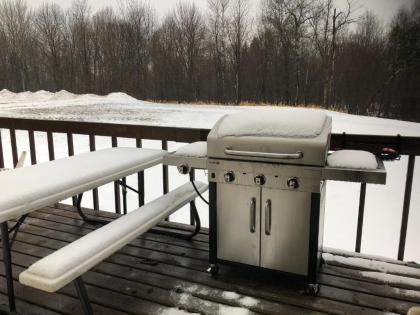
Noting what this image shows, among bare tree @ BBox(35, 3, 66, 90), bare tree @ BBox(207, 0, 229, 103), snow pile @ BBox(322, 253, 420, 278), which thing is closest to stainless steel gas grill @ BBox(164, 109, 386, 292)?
snow pile @ BBox(322, 253, 420, 278)

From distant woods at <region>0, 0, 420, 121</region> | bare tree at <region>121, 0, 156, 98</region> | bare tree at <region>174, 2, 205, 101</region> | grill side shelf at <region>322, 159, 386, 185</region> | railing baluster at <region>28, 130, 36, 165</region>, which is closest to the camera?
grill side shelf at <region>322, 159, 386, 185</region>

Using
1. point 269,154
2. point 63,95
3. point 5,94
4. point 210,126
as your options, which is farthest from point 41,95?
point 269,154

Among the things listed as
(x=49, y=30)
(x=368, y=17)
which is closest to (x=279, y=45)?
(x=368, y=17)

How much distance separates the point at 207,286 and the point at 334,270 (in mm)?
721

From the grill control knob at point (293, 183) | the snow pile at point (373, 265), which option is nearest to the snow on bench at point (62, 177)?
the grill control knob at point (293, 183)

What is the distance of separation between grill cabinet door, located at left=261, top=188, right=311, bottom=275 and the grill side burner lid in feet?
0.63

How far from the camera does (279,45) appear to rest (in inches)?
295

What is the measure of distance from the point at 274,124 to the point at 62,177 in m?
1.02

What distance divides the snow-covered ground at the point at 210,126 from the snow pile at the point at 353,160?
2.72 m

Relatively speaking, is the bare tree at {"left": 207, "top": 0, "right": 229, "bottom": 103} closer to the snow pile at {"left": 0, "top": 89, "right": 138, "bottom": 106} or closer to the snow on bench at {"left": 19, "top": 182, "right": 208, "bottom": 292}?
the snow pile at {"left": 0, "top": 89, "right": 138, "bottom": 106}

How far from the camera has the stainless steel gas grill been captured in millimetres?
1492

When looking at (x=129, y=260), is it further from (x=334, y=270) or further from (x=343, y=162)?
(x=343, y=162)

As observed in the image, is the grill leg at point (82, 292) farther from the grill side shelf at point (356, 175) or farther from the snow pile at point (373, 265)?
the snow pile at point (373, 265)

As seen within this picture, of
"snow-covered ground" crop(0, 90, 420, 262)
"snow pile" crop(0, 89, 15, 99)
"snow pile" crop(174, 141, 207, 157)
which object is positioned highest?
"snow pile" crop(0, 89, 15, 99)
